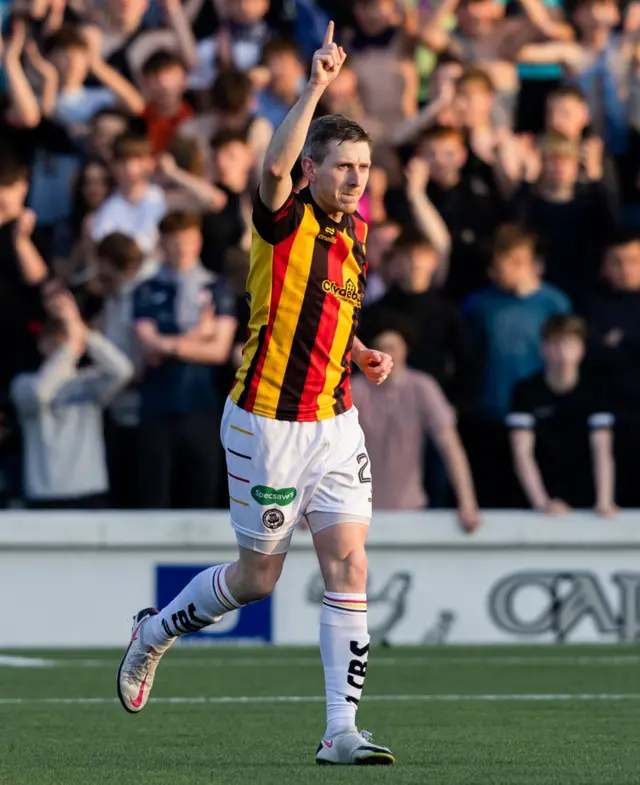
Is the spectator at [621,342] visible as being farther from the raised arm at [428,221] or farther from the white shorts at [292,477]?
the white shorts at [292,477]

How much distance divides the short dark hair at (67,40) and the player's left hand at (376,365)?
6992 mm

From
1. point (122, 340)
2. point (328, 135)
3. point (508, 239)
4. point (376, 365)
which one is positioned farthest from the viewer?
point (122, 340)

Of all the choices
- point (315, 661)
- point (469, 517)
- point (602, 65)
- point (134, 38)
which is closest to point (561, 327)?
point (469, 517)

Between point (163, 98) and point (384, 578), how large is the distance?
3.72 m

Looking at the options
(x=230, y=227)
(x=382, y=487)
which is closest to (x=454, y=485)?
(x=382, y=487)

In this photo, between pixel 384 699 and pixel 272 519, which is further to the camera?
pixel 384 699

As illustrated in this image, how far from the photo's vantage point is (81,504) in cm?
1088

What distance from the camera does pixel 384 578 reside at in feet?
35.6

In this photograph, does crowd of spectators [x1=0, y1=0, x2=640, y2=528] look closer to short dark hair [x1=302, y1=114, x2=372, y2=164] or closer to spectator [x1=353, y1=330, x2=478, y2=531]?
spectator [x1=353, y1=330, x2=478, y2=531]

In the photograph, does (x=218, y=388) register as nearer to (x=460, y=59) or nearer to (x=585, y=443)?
(x=585, y=443)

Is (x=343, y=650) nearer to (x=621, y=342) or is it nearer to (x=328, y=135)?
(x=328, y=135)

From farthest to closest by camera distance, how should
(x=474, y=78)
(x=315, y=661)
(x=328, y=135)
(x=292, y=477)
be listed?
(x=474, y=78)
(x=315, y=661)
(x=292, y=477)
(x=328, y=135)

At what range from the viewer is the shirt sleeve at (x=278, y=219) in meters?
5.43

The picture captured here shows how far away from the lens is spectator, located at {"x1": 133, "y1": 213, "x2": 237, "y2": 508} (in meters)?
10.5
